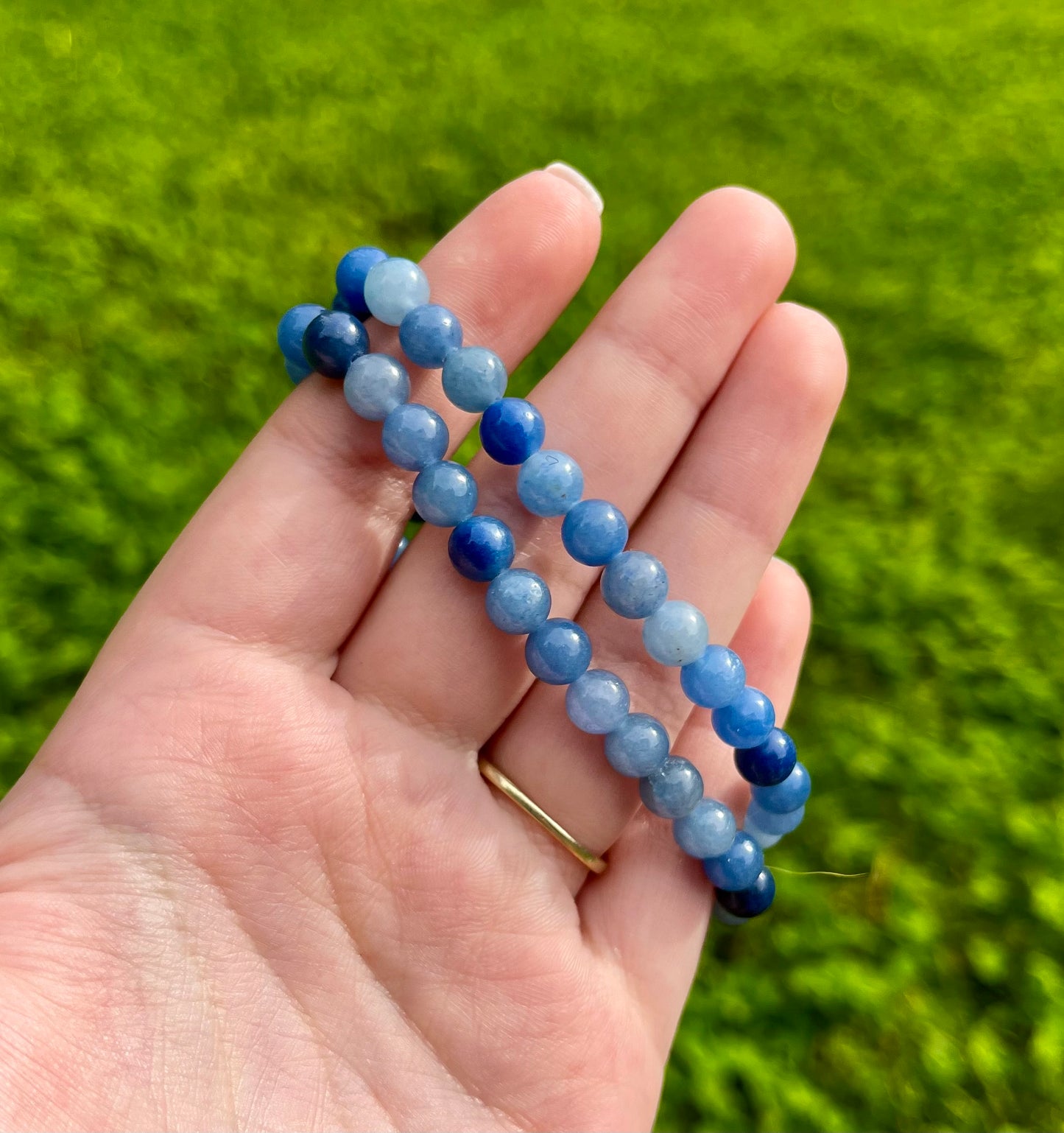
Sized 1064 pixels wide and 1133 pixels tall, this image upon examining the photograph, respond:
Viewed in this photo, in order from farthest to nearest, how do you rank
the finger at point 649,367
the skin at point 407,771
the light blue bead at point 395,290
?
1. the finger at point 649,367
2. the light blue bead at point 395,290
3. the skin at point 407,771

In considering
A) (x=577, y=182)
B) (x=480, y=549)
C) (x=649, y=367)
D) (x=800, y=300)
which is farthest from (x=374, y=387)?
(x=800, y=300)

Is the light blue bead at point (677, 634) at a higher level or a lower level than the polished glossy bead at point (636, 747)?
higher

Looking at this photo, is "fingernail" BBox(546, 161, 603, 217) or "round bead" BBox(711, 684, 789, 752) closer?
"round bead" BBox(711, 684, 789, 752)

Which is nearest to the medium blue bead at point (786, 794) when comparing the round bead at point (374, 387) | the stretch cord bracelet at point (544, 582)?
the stretch cord bracelet at point (544, 582)

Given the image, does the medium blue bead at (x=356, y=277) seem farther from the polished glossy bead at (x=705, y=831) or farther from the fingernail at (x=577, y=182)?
the polished glossy bead at (x=705, y=831)

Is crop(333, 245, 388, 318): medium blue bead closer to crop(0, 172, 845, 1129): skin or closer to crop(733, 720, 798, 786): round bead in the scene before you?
crop(0, 172, 845, 1129): skin

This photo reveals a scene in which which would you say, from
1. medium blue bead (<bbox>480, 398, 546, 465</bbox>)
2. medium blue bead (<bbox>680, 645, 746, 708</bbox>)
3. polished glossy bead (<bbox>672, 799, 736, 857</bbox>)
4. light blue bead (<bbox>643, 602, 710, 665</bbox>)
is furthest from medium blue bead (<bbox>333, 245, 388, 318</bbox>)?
polished glossy bead (<bbox>672, 799, 736, 857</bbox>)
